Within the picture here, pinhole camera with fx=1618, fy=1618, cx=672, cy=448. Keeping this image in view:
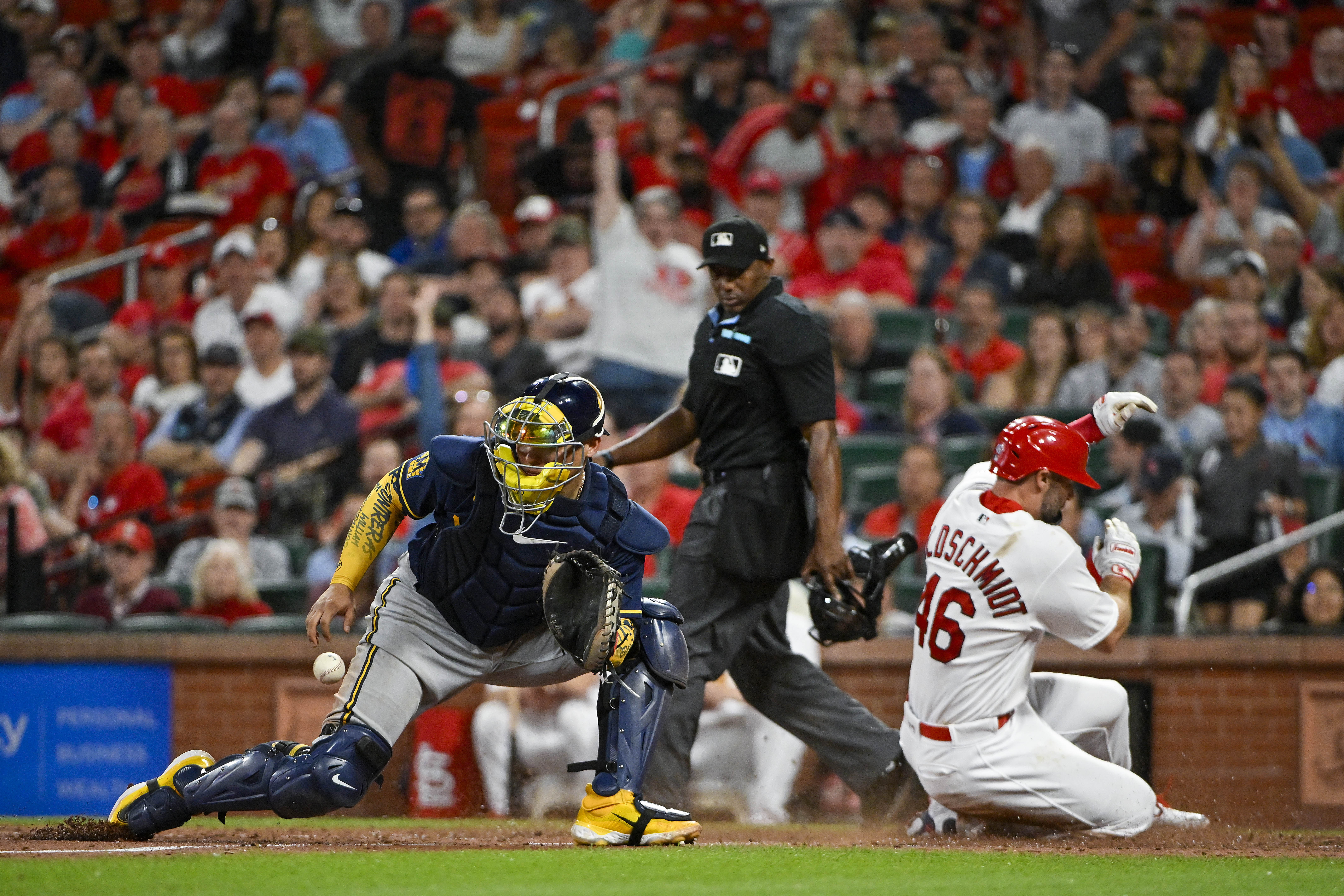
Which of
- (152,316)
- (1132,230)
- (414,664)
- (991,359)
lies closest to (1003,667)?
(414,664)

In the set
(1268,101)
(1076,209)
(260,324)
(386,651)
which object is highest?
(1268,101)

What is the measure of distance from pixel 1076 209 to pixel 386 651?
6290 mm

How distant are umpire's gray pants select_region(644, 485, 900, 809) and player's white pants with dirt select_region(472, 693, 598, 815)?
1.18 m

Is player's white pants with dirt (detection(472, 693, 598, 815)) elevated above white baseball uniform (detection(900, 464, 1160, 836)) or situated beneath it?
situated beneath

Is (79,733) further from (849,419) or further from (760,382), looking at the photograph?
(849,419)

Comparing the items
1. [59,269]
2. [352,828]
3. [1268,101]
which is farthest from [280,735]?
[1268,101]

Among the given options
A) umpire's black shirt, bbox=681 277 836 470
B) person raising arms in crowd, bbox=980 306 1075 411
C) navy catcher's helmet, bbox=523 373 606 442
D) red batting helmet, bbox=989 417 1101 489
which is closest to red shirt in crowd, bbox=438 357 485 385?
person raising arms in crowd, bbox=980 306 1075 411

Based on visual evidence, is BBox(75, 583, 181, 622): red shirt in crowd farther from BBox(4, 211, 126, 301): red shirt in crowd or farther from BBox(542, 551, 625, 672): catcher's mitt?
BBox(4, 211, 126, 301): red shirt in crowd

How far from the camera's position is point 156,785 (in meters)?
4.53

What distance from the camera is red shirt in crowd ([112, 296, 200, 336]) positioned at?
35.9ft

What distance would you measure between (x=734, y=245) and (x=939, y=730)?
5.59ft

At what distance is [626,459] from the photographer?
5.66 m

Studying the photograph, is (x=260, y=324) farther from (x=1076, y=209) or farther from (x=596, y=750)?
(x=1076, y=209)

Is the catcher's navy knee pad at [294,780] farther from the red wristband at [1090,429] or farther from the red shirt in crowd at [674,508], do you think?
the red shirt in crowd at [674,508]
